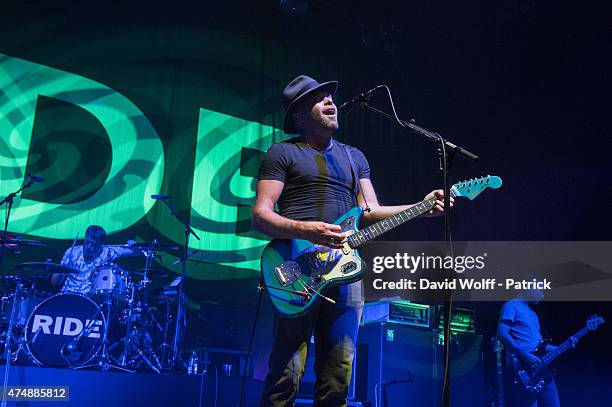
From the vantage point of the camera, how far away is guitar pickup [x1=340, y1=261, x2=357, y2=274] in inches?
106

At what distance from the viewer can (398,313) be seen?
17.8 ft

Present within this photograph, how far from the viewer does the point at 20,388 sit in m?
4.32

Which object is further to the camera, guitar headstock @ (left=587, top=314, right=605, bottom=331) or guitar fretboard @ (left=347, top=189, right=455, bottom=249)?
guitar headstock @ (left=587, top=314, right=605, bottom=331)

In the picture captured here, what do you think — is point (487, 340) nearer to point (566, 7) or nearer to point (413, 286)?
point (413, 286)

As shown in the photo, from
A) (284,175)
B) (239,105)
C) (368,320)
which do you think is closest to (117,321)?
(368,320)

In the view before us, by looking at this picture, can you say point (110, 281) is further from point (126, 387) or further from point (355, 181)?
point (355, 181)

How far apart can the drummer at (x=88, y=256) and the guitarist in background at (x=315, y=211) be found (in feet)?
12.1

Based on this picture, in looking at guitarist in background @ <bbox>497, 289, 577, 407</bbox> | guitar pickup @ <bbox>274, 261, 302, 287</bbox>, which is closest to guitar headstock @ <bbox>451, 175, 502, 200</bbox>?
guitar pickup @ <bbox>274, 261, 302, 287</bbox>

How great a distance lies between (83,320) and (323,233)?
368cm

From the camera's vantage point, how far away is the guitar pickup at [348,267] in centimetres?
271

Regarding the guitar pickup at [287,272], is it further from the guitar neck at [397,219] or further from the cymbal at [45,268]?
the cymbal at [45,268]

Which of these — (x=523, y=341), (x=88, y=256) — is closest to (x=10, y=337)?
(x=88, y=256)

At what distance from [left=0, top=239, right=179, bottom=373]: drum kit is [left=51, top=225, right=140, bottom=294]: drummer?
0.36 ft

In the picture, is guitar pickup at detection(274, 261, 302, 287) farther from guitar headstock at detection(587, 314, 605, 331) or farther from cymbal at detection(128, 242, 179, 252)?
guitar headstock at detection(587, 314, 605, 331)
